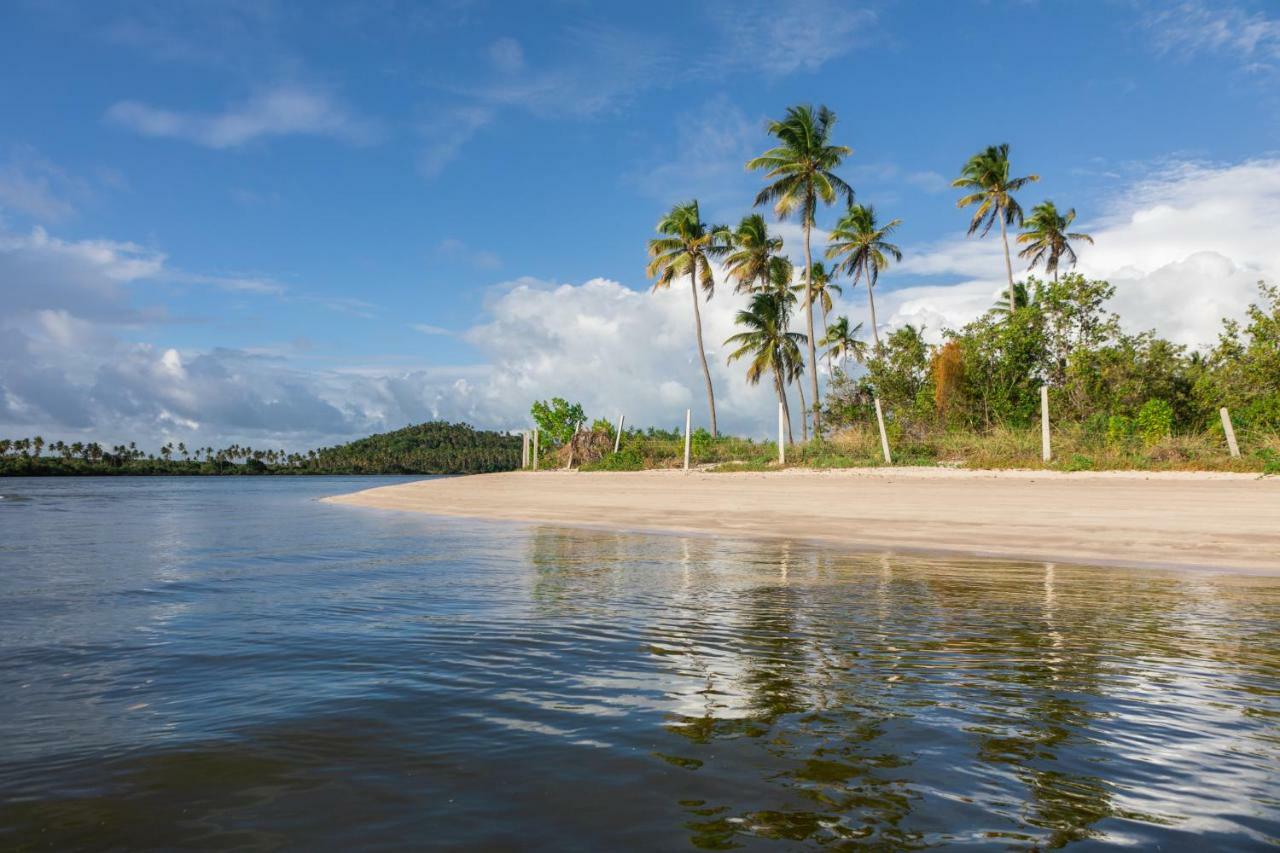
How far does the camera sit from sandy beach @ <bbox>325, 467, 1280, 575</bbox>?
35.6 ft

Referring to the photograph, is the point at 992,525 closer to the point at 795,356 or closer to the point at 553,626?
the point at 553,626

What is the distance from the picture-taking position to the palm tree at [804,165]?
39.4 meters

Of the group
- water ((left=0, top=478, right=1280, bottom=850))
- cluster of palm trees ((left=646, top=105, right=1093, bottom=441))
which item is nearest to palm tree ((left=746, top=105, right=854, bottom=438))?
cluster of palm trees ((left=646, top=105, right=1093, bottom=441))

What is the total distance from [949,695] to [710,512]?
13390mm

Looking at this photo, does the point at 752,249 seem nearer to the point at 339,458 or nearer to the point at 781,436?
the point at 781,436

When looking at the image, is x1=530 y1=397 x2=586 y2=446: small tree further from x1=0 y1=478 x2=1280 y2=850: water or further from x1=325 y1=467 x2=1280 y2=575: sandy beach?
x1=0 y1=478 x2=1280 y2=850: water

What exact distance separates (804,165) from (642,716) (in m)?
39.9

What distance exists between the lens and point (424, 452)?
420ft

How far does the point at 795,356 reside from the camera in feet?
147

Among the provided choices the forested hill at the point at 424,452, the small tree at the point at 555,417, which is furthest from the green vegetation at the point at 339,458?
the small tree at the point at 555,417

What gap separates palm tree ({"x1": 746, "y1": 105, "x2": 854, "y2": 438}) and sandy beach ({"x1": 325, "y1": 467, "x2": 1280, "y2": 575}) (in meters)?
20.0

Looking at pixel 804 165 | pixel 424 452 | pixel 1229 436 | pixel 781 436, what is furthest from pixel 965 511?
pixel 424 452

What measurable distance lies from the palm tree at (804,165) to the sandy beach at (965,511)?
65.5 feet

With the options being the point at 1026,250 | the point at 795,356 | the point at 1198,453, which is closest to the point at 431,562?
the point at 1198,453
